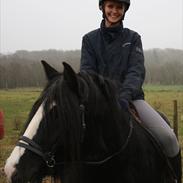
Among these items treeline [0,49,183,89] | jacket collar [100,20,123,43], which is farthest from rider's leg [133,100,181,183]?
treeline [0,49,183,89]

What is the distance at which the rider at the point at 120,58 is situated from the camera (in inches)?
145

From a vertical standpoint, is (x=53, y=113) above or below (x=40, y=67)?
above

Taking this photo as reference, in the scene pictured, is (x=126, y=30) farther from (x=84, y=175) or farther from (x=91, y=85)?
(x=84, y=175)

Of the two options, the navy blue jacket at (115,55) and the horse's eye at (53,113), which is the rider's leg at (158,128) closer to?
the navy blue jacket at (115,55)

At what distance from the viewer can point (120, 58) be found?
A: 368 centimetres


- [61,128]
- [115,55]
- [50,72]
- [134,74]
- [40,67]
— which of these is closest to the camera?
[61,128]

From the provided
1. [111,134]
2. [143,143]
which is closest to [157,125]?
[143,143]

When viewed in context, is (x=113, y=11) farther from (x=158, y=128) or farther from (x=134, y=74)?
(x=158, y=128)

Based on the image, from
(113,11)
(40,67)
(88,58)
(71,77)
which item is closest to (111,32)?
(113,11)

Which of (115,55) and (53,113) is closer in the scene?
(53,113)

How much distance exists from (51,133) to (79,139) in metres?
0.20

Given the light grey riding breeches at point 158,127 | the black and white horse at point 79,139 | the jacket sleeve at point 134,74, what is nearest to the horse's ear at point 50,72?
the black and white horse at point 79,139

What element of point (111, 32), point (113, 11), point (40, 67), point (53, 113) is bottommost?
point (40, 67)

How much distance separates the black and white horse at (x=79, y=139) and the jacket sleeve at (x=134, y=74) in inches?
8.1
